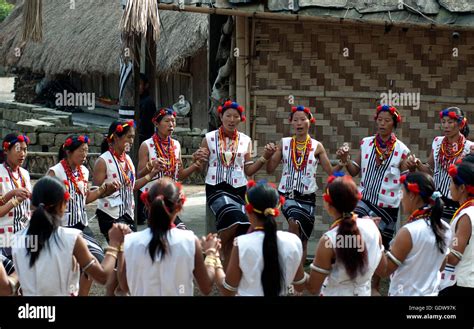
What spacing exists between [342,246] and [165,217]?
1.05 m

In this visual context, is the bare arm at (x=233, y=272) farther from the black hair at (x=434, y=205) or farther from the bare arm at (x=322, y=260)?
the black hair at (x=434, y=205)

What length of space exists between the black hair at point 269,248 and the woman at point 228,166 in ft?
10.0

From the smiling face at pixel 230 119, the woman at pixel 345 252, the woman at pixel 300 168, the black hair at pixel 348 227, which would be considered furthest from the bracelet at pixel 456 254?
the smiling face at pixel 230 119

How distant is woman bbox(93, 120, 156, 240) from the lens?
802cm

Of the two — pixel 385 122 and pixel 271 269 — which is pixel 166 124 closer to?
pixel 385 122

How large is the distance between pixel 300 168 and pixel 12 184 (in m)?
2.75

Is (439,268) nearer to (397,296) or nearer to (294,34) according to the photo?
(397,296)

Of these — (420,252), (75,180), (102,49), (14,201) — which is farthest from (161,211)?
(102,49)

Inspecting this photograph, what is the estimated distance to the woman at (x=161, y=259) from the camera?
5383mm

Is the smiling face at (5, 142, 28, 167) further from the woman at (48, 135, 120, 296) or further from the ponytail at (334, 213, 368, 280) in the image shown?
the ponytail at (334, 213, 368, 280)

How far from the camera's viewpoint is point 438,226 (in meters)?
5.74

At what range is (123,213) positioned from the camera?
26.6 ft

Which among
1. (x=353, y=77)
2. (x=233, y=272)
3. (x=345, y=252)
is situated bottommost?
(x=233, y=272)

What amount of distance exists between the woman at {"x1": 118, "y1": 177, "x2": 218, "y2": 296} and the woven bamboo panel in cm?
481
